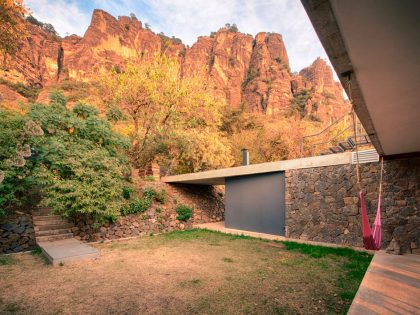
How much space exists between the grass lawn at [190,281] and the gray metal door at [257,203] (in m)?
1.61

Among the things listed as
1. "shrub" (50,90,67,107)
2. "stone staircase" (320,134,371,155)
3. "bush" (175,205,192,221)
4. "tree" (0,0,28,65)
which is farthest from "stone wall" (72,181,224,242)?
"stone staircase" (320,134,371,155)

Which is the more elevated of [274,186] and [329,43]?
[329,43]

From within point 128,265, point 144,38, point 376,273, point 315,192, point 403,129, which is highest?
point 144,38

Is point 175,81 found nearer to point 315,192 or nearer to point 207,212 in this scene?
point 207,212

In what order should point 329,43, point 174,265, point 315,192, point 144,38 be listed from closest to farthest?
point 329,43, point 174,265, point 315,192, point 144,38

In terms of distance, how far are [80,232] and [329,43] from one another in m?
9.49

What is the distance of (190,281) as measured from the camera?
450cm

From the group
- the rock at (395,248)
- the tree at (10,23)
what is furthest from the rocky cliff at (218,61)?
the rock at (395,248)

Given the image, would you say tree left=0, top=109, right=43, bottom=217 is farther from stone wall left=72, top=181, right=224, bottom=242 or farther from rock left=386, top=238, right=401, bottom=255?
rock left=386, top=238, right=401, bottom=255

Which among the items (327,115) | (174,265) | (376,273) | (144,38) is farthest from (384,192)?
(144,38)

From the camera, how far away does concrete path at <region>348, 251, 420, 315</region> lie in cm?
260

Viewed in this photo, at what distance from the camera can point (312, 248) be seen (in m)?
6.69

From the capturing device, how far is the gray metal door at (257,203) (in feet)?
27.9

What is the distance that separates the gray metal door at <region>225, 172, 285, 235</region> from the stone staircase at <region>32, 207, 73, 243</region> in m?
6.52
